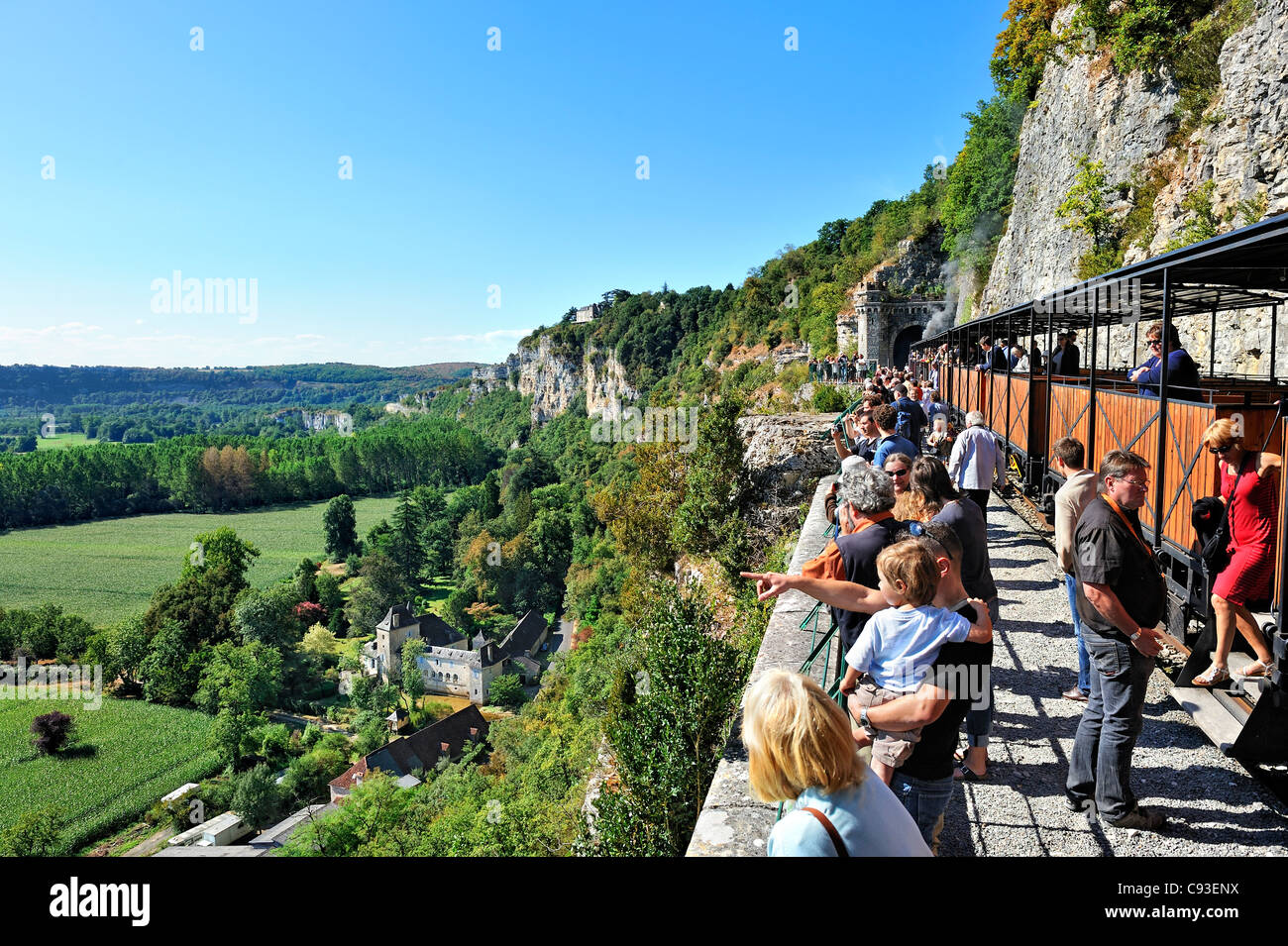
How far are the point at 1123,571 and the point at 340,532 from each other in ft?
282

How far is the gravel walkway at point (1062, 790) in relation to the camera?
12.6 ft

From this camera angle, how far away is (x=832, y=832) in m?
2.10

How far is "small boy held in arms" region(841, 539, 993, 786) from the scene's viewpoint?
3.20 metres

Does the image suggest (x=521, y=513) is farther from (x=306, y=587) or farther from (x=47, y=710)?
(x=47, y=710)

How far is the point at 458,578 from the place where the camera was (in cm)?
7862

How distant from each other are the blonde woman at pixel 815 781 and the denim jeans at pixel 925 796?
1.21m

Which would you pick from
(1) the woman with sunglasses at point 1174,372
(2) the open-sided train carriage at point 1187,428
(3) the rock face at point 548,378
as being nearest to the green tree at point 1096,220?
(2) the open-sided train carriage at point 1187,428

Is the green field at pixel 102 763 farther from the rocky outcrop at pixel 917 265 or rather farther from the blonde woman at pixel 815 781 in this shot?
the rocky outcrop at pixel 917 265

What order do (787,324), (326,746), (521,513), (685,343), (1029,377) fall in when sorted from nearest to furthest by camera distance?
(1029,377), (326,746), (787,324), (521,513), (685,343)

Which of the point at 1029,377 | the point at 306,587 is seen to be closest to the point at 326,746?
the point at 306,587

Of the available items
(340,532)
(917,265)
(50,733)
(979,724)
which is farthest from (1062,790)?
(340,532)

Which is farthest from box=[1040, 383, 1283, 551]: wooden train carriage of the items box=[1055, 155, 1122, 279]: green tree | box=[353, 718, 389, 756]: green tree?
box=[353, 718, 389, 756]: green tree

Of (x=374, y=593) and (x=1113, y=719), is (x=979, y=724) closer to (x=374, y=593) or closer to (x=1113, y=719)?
(x=1113, y=719)
